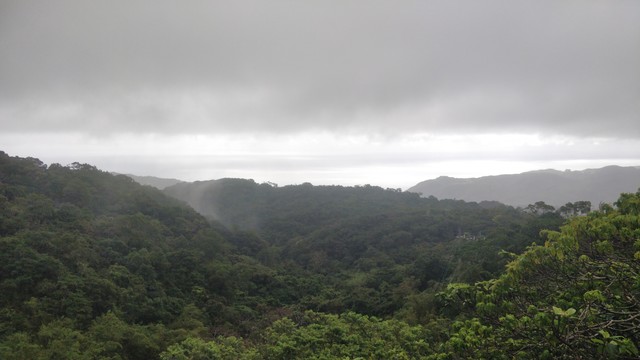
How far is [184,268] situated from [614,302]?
24.2 meters

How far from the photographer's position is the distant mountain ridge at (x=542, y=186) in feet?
370

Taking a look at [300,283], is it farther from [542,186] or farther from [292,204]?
[542,186]

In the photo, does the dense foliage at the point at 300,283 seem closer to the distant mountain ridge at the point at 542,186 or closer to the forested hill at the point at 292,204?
the forested hill at the point at 292,204

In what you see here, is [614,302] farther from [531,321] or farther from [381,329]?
[381,329]

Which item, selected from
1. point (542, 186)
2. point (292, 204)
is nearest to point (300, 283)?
point (292, 204)

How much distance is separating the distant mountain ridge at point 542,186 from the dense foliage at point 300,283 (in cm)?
8147

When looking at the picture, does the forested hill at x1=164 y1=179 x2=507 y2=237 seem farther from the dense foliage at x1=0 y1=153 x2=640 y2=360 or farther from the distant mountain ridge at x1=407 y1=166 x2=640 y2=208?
the distant mountain ridge at x1=407 y1=166 x2=640 y2=208

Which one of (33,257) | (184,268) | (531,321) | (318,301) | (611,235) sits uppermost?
(611,235)

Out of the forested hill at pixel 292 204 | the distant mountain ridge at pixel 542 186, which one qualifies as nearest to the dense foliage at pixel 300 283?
the forested hill at pixel 292 204

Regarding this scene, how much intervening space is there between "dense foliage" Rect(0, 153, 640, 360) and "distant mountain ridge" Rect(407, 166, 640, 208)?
81.5 metres

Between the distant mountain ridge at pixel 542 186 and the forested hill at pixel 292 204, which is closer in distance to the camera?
the forested hill at pixel 292 204

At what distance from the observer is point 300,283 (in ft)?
96.1

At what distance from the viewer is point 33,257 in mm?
17625

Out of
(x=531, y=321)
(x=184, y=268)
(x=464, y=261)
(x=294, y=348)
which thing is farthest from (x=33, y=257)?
(x=464, y=261)
